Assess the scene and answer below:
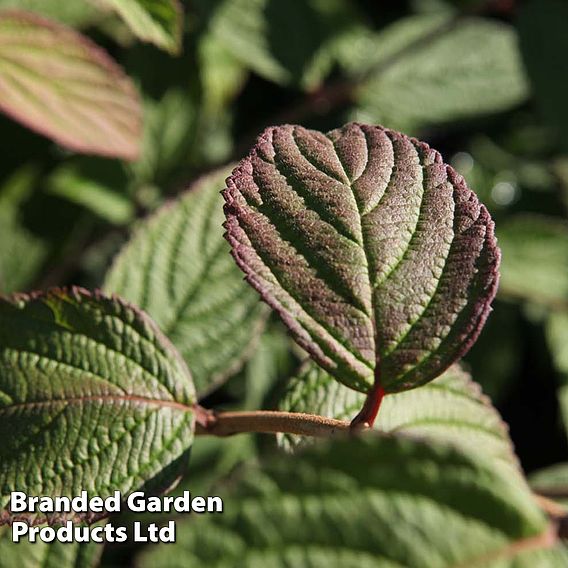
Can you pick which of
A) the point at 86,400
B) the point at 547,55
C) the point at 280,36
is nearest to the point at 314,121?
the point at 280,36

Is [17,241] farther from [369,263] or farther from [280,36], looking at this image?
[369,263]

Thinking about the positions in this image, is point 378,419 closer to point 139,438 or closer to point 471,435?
point 471,435

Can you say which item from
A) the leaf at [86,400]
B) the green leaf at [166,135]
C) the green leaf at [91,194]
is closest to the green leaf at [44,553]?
the leaf at [86,400]

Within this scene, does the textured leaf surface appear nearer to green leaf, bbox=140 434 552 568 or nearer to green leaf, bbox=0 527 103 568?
green leaf, bbox=0 527 103 568

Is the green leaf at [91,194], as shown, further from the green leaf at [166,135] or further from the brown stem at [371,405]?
the brown stem at [371,405]

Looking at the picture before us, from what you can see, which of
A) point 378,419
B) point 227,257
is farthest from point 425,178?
point 227,257

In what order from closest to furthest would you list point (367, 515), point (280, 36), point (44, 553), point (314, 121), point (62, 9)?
point (367, 515)
point (44, 553)
point (62, 9)
point (280, 36)
point (314, 121)

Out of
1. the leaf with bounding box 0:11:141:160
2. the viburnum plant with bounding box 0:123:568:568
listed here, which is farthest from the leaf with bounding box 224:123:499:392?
the leaf with bounding box 0:11:141:160
